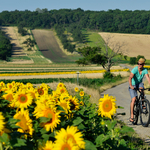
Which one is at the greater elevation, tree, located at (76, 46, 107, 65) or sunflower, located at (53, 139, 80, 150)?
sunflower, located at (53, 139, 80, 150)

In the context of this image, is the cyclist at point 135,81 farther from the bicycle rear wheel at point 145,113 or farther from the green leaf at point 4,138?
the green leaf at point 4,138

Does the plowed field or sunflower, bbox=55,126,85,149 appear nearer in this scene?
sunflower, bbox=55,126,85,149

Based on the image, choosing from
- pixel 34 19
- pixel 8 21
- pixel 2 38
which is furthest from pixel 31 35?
pixel 8 21

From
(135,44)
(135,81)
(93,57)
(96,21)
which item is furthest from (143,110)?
(96,21)

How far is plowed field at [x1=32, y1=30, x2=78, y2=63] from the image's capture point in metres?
94.4

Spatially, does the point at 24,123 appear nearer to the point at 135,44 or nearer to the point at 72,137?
the point at 72,137

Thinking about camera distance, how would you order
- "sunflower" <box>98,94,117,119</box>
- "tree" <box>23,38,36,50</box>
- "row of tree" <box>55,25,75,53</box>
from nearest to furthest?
"sunflower" <box>98,94,117,119</box>, "row of tree" <box>55,25,75,53</box>, "tree" <box>23,38,36,50</box>

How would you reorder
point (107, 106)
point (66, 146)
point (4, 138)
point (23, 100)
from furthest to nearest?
point (107, 106), point (23, 100), point (4, 138), point (66, 146)

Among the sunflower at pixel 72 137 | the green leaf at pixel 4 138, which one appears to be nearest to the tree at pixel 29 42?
the green leaf at pixel 4 138

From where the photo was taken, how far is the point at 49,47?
373 ft

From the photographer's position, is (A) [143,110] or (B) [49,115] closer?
(B) [49,115]

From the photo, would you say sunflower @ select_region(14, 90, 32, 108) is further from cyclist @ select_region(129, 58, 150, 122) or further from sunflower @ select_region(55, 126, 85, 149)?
cyclist @ select_region(129, 58, 150, 122)

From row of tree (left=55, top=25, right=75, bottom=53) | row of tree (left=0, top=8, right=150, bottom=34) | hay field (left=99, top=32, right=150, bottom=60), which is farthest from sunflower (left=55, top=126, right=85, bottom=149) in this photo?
row of tree (left=0, top=8, right=150, bottom=34)

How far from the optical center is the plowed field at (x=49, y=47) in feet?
310
